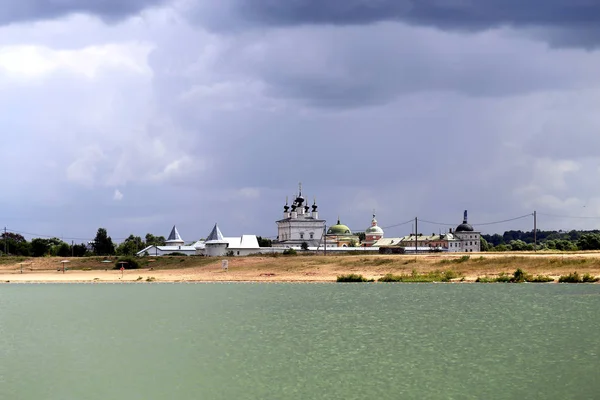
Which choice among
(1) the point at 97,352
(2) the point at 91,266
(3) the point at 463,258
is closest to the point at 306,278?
(3) the point at 463,258

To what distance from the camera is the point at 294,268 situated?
332 ft

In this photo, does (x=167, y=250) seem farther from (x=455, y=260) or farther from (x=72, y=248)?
(x=455, y=260)

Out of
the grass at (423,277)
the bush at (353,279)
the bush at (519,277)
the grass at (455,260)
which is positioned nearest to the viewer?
the bush at (519,277)

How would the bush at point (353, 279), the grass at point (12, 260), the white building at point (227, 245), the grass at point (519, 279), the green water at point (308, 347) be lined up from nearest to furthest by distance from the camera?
the green water at point (308, 347) → the grass at point (519, 279) → the bush at point (353, 279) → the grass at point (12, 260) → the white building at point (227, 245)

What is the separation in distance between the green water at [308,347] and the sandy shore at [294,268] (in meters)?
23.0

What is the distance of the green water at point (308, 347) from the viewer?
27.1 m

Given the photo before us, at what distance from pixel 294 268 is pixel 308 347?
6511 centimetres

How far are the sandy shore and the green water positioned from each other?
23.0 meters

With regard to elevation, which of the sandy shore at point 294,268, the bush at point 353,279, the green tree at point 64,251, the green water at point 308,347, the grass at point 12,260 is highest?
the green tree at point 64,251

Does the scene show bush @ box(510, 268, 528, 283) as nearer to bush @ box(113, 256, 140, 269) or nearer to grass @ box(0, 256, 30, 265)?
bush @ box(113, 256, 140, 269)

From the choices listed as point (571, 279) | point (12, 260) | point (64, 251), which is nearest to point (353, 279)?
point (571, 279)

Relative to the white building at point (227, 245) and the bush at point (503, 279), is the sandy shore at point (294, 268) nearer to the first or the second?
the bush at point (503, 279)

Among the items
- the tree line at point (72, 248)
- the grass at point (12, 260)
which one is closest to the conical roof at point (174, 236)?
the tree line at point (72, 248)

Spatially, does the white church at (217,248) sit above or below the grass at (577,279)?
above
